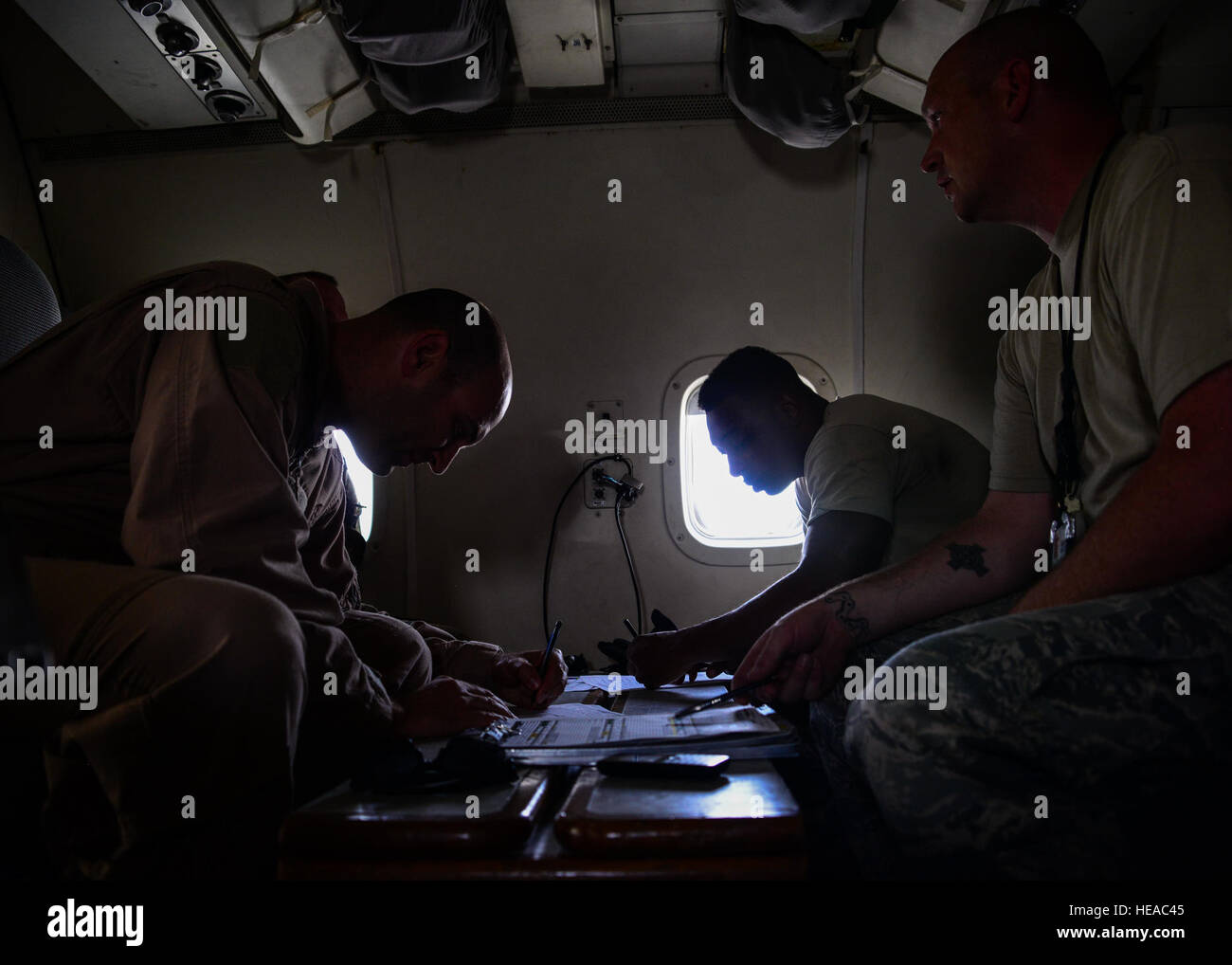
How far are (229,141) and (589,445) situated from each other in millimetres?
1985

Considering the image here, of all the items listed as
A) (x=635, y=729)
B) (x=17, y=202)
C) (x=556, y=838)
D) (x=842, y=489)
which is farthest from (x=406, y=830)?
(x=17, y=202)

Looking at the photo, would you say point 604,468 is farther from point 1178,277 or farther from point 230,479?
point 1178,277

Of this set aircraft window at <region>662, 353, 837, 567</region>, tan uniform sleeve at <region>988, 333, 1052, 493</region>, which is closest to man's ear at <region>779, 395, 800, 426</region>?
aircraft window at <region>662, 353, 837, 567</region>

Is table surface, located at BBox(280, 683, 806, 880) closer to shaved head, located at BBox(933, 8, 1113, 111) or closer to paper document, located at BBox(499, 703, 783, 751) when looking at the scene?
paper document, located at BBox(499, 703, 783, 751)

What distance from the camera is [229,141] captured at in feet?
10.6

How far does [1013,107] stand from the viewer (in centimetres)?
163

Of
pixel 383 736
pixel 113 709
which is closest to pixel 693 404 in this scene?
pixel 383 736

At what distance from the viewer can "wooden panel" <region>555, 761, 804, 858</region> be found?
84cm

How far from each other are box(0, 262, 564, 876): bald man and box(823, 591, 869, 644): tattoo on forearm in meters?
0.80

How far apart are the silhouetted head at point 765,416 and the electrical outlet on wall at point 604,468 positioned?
1.73 ft

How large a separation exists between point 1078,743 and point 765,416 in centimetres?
185

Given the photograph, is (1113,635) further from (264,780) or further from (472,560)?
(472,560)

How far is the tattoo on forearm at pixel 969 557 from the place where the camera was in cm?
176

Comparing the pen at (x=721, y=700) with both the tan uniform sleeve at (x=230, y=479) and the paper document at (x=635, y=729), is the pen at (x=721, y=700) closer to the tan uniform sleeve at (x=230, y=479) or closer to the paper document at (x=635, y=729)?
the paper document at (x=635, y=729)
